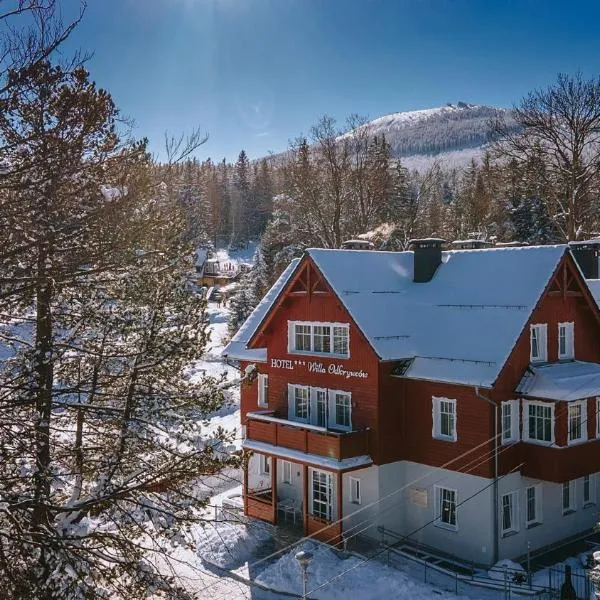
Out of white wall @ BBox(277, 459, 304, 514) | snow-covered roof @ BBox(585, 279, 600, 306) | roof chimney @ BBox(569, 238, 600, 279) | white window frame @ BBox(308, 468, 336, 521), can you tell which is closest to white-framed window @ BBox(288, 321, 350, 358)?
white window frame @ BBox(308, 468, 336, 521)

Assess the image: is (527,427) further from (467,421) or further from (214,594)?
(214,594)

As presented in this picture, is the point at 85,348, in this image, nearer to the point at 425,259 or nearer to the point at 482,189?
the point at 425,259

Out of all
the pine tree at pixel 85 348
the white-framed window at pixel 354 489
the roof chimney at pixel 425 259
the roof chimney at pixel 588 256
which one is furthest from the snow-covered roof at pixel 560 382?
the pine tree at pixel 85 348

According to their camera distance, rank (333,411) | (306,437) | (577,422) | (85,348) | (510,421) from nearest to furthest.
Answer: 1. (85,348)
2. (510,421)
3. (577,422)
4. (306,437)
5. (333,411)

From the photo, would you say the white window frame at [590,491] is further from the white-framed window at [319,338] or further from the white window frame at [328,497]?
the white-framed window at [319,338]

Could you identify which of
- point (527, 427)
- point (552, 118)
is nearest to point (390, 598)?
point (527, 427)

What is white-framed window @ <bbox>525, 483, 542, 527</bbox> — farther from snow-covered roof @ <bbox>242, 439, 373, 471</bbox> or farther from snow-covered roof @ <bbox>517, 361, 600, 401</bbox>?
snow-covered roof @ <bbox>242, 439, 373, 471</bbox>

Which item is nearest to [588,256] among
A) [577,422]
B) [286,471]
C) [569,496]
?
[577,422]
